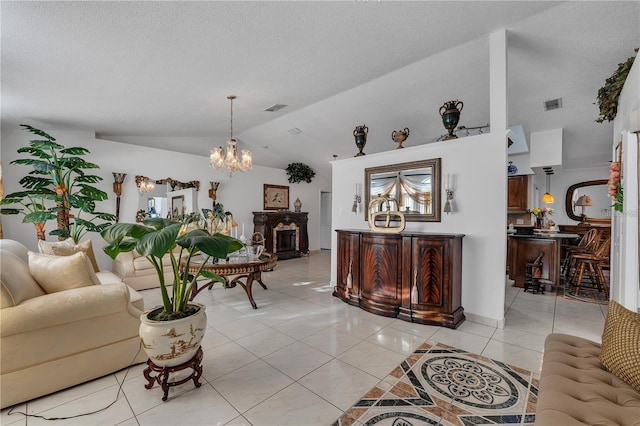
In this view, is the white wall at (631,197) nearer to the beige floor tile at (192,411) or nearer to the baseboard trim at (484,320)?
the baseboard trim at (484,320)

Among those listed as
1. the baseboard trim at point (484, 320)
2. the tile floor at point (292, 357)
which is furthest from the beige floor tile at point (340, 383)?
the baseboard trim at point (484, 320)

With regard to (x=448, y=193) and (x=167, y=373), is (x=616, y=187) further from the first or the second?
(x=167, y=373)

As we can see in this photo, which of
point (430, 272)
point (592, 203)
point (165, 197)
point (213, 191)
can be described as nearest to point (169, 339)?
point (430, 272)

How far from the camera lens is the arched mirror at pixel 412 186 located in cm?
353

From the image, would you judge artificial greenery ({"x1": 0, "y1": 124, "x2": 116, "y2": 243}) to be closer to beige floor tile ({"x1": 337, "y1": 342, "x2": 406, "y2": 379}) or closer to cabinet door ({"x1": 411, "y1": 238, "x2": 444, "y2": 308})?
beige floor tile ({"x1": 337, "y1": 342, "x2": 406, "y2": 379})

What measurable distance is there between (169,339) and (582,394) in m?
2.28

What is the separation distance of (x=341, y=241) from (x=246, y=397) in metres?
2.52

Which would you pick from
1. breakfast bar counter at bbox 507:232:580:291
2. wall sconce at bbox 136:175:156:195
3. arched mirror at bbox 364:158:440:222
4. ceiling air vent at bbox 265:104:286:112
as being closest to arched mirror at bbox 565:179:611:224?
breakfast bar counter at bbox 507:232:580:291

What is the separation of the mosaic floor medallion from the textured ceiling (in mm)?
3083

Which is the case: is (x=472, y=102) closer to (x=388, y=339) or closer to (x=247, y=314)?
(x=388, y=339)

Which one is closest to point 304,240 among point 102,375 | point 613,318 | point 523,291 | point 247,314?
point 247,314

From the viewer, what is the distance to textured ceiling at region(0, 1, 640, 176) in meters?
2.24

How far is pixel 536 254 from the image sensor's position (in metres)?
4.61

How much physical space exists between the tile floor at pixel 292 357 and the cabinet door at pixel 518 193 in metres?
3.19
